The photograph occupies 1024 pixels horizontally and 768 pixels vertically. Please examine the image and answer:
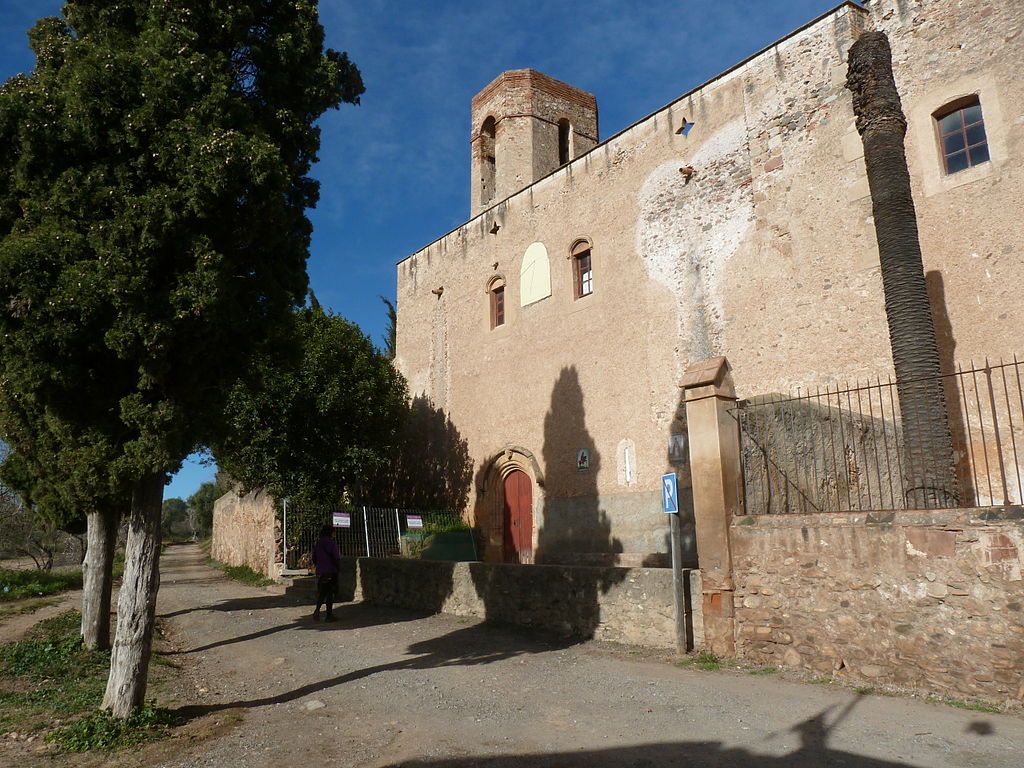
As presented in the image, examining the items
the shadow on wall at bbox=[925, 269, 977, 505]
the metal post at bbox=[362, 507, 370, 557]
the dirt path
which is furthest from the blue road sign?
the metal post at bbox=[362, 507, 370, 557]

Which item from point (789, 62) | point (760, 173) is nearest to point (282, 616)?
point (760, 173)

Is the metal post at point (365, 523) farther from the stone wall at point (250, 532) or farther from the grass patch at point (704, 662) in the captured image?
Result: the grass patch at point (704, 662)

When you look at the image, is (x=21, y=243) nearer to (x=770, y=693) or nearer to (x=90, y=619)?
(x=90, y=619)

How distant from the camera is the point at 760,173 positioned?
12938 mm

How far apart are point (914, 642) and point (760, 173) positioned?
8.91m

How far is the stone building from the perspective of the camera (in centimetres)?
1051

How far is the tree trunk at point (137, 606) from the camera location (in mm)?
5996

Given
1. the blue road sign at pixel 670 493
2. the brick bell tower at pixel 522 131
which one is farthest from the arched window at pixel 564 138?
the blue road sign at pixel 670 493

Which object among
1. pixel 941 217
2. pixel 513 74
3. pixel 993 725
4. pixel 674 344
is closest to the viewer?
pixel 993 725

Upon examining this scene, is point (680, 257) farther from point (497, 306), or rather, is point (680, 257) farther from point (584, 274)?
point (497, 306)

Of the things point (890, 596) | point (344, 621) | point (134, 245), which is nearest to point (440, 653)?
point (344, 621)

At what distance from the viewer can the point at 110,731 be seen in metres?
5.63

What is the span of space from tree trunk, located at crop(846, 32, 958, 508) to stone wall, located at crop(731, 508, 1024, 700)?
4.33 feet

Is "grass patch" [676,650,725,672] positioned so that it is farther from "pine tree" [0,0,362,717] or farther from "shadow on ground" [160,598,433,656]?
"pine tree" [0,0,362,717]
